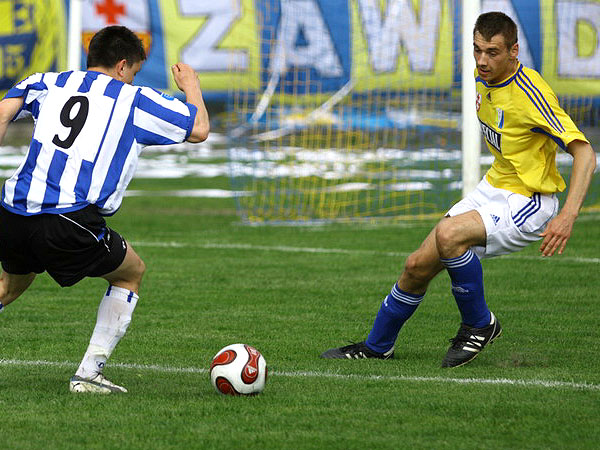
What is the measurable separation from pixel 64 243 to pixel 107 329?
0.47 meters

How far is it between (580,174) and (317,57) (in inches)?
379

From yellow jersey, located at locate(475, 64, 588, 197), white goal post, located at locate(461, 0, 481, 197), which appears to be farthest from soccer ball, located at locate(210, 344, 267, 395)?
white goal post, located at locate(461, 0, 481, 197)

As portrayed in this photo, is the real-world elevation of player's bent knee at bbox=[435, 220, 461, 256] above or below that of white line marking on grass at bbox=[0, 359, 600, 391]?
above

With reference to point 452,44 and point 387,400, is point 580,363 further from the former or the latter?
point 452,44

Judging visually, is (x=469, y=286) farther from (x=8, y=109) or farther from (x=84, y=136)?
(x=8, y=109)

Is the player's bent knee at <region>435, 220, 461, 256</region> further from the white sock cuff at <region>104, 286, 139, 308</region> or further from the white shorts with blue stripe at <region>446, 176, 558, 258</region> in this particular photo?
the white sock cuff at <region>104, 286, 139, 308</region>

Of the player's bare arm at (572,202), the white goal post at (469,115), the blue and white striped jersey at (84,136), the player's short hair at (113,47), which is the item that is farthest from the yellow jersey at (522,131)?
the white goal post at (469,115)

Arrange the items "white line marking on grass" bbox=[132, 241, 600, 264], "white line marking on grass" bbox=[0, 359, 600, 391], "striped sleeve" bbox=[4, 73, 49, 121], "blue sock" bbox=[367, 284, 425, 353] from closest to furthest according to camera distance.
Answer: "striped sleeve" bbox=[4, 73, 49, 121], "white line marking on grass" bbox=[0, 359, 600, 391], "blue sock" bbox=[367, 284, 425, 353], "white line marking on grass" bbox=[132, 241, 600, 264]

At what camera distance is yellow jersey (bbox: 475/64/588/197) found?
6.11 m

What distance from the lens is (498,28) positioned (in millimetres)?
6082

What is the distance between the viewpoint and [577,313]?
25.6 ft

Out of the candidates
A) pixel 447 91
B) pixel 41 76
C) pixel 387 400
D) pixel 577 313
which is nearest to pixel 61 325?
pixel 41 76

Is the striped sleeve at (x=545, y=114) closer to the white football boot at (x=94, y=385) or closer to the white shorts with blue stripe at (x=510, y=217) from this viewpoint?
the white shorts with blue stripe at (x=510, y=217)

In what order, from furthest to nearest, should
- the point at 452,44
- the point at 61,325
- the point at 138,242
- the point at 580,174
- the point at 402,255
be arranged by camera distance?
1. the point at 452,44
2. the point at 138,242
3. the point at 402,255
4. the point at 61,325
5. the point at 580,174
